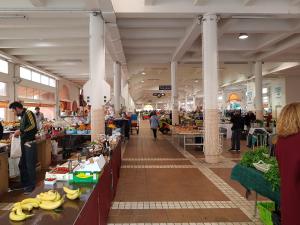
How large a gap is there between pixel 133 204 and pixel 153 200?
15.4 inches

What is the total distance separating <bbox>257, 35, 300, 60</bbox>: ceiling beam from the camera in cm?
1190

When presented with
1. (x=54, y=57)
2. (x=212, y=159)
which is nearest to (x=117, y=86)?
(x=54, y=57)

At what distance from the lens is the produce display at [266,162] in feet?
10.2

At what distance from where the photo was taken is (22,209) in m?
2.23

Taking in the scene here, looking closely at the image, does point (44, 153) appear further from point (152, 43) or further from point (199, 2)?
point (152, 43)

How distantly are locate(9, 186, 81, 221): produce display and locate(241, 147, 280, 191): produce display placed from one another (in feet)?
6.74

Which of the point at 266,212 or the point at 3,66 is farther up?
the point at 3,66

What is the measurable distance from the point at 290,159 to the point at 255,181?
4.52 ft

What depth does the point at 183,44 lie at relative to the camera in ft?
38.7

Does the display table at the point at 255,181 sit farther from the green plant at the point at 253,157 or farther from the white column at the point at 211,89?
the white column at the point at 211,89

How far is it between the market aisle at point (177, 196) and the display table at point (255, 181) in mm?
630

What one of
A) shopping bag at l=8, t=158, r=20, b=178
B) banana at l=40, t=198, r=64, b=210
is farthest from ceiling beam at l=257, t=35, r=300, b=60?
banana at l=40, t=198, r=64, b=210

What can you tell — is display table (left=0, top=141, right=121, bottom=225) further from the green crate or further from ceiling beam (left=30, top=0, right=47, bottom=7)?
ceiling beam (left=30, top=0, right=47, bottom=7)

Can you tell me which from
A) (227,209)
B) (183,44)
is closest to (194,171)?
(227,209)
